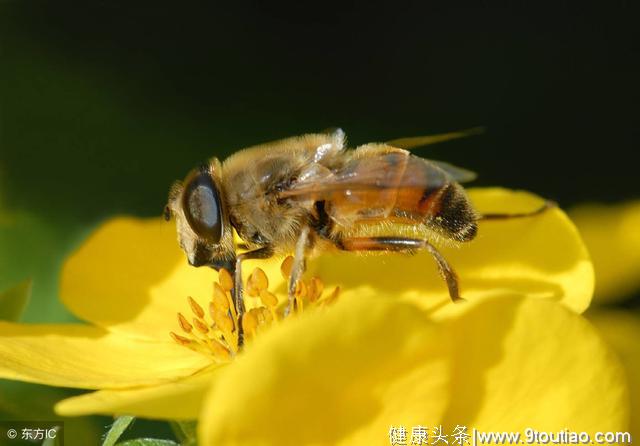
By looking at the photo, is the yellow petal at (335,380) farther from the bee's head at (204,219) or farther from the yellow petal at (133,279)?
the yellow petal at (133,279)

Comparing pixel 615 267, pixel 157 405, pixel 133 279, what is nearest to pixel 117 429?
pixel 157 405

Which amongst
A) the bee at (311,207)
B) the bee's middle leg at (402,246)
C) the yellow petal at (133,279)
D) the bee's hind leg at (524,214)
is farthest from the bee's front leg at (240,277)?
the bee's hind leg at (524,214)

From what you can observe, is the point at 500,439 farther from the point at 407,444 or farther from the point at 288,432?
the point at 288,432

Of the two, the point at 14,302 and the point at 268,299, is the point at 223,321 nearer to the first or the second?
the point at 268,299

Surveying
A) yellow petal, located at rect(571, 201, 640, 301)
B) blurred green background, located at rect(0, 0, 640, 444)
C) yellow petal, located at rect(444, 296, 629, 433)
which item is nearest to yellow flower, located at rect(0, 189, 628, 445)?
yellow petal, located at rect(444, 296, 629, 433)

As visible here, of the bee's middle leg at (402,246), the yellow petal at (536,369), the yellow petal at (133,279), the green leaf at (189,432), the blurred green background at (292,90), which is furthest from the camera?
the blurred green background at (292,90)

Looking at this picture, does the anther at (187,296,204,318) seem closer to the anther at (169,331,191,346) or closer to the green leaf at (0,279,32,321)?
the anther at (169,331,191,346)
